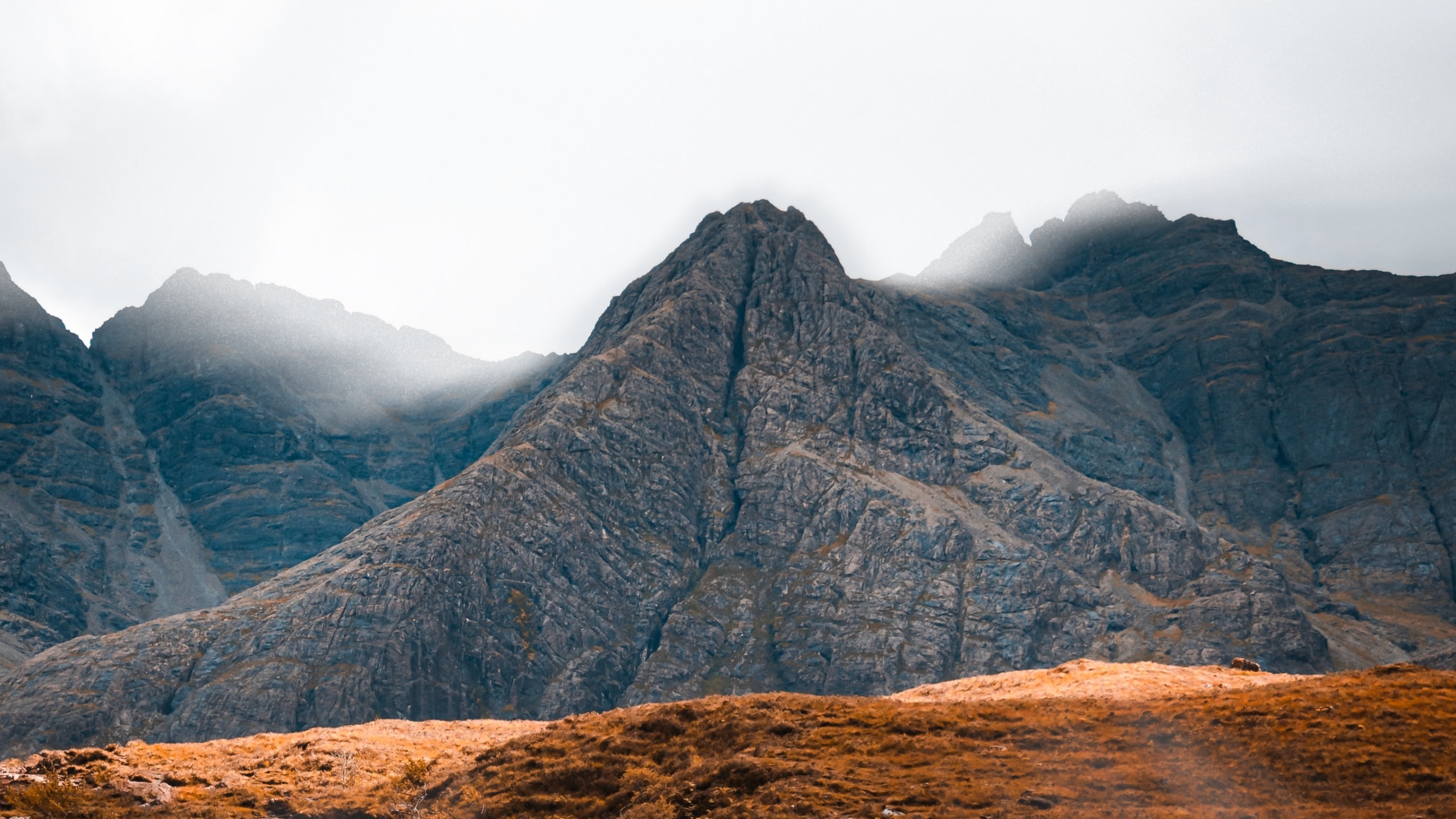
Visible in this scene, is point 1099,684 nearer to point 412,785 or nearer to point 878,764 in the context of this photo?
point 878,764

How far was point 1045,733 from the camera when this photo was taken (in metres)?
46.8

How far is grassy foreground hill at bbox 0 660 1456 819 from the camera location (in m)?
39.8

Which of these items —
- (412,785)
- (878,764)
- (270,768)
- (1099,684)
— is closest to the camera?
(878,764)

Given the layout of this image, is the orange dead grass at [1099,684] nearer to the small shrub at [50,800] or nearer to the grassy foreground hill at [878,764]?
the grassy foreground hill at [878,764]

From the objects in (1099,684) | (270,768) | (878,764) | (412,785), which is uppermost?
(1099,684)

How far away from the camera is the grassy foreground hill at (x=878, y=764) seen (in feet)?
131

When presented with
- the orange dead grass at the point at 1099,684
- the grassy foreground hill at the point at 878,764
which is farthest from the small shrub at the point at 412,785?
the orange dead grass at the point at 1099,684

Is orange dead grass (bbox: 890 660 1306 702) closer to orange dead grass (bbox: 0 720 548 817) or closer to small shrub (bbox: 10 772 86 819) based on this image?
orange dead grass (bbox: 0 720 548 817)

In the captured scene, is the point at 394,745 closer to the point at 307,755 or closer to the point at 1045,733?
the point at 307,755

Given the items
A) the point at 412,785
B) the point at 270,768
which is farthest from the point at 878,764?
the point at 270,768

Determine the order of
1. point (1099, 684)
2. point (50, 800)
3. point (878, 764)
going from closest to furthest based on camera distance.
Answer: point (50, 800) → point (878, 764) → point (1099, 684)

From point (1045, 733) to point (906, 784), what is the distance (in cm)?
817

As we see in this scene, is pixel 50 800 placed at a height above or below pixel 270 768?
above

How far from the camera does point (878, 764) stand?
4553 cm
